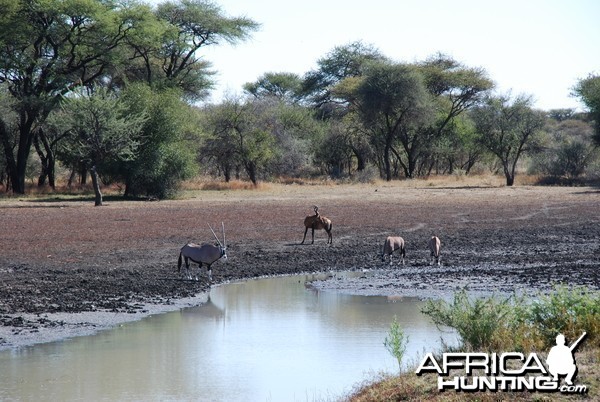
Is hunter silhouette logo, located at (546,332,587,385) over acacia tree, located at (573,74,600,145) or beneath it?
beneath

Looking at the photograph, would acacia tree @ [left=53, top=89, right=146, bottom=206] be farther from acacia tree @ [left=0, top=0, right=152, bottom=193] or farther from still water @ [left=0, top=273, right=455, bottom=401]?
still water @ [left=0, top=273, right=455, bottom=401]

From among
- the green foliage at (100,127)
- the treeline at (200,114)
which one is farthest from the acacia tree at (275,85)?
the green foliage at (100,127)

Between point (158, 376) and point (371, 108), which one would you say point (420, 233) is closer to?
point (158, 376)

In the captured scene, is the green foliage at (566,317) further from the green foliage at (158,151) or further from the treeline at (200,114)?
the green foliage at (158,151)

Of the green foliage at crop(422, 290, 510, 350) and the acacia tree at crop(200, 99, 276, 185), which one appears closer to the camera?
the green foliage at crop(422, 290, 510, 350)

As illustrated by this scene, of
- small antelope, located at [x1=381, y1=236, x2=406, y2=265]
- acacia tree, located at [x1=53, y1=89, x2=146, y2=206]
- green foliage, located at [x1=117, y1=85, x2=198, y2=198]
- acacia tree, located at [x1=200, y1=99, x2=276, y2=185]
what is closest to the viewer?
small antelope, located at [x1=381, y1=236, x2=406, y2=265]

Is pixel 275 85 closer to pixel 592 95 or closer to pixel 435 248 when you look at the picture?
pixel 592 95

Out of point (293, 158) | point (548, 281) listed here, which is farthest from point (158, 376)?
point (293, 158)

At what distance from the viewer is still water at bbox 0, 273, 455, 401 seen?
11195 mm

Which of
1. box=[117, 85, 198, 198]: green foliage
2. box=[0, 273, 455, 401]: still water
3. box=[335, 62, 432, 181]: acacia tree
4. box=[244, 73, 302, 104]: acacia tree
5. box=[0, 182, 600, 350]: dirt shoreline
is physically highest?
box=[244, 73, 302, 104]: acacia tree

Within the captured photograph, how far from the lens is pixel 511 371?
8422 millimetres

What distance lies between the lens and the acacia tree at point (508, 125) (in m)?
59.7

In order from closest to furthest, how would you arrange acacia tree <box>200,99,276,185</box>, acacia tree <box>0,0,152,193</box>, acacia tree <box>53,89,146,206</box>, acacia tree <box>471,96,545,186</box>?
acacia tree <box>53,89,146,206</box> < acacia tree <box>0,0,152,193</box> < acacia tree <box>200,99,276,185</box> < acacia tree <box>471,96,545,186</box>

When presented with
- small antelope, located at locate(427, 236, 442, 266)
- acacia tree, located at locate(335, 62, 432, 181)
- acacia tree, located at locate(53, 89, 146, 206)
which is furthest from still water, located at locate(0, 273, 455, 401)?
acacia tree, located at locate(335, 62, 432, 181)
